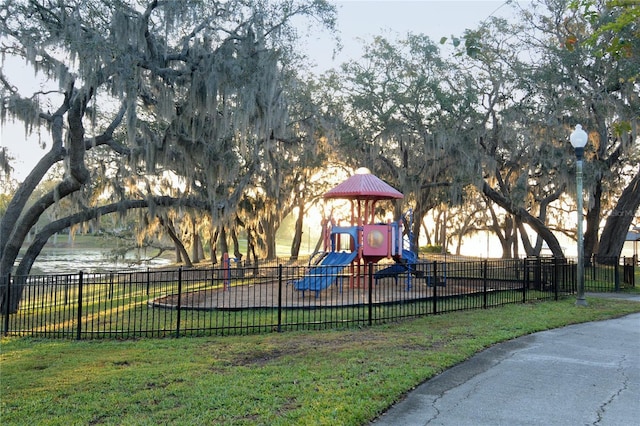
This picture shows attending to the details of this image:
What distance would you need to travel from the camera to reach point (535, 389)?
6113 millimetres

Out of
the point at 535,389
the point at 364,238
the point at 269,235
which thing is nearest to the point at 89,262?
the point at 269,235

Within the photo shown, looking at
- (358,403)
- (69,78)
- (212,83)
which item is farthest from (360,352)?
(69,78)

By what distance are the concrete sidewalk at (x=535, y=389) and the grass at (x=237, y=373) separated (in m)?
0.30

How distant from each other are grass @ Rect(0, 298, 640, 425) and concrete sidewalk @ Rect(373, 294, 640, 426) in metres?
0.30

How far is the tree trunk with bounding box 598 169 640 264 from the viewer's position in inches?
1002

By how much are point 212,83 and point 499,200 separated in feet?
54.0

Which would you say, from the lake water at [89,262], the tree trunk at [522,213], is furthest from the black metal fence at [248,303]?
the tree trunk at [522,213]

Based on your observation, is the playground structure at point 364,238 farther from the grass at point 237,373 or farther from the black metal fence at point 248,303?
the grass at point 237,373

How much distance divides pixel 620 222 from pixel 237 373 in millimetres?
24376

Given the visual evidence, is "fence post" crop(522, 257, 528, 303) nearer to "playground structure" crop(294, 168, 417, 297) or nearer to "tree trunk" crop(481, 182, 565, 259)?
"playground structure" crop(294, 168, 417, 297)

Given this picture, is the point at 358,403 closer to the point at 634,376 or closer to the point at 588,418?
the point at 588,418

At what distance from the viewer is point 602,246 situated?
26641mm

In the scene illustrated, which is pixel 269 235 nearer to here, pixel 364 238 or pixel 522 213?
pixel 522 213

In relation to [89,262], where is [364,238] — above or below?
above
